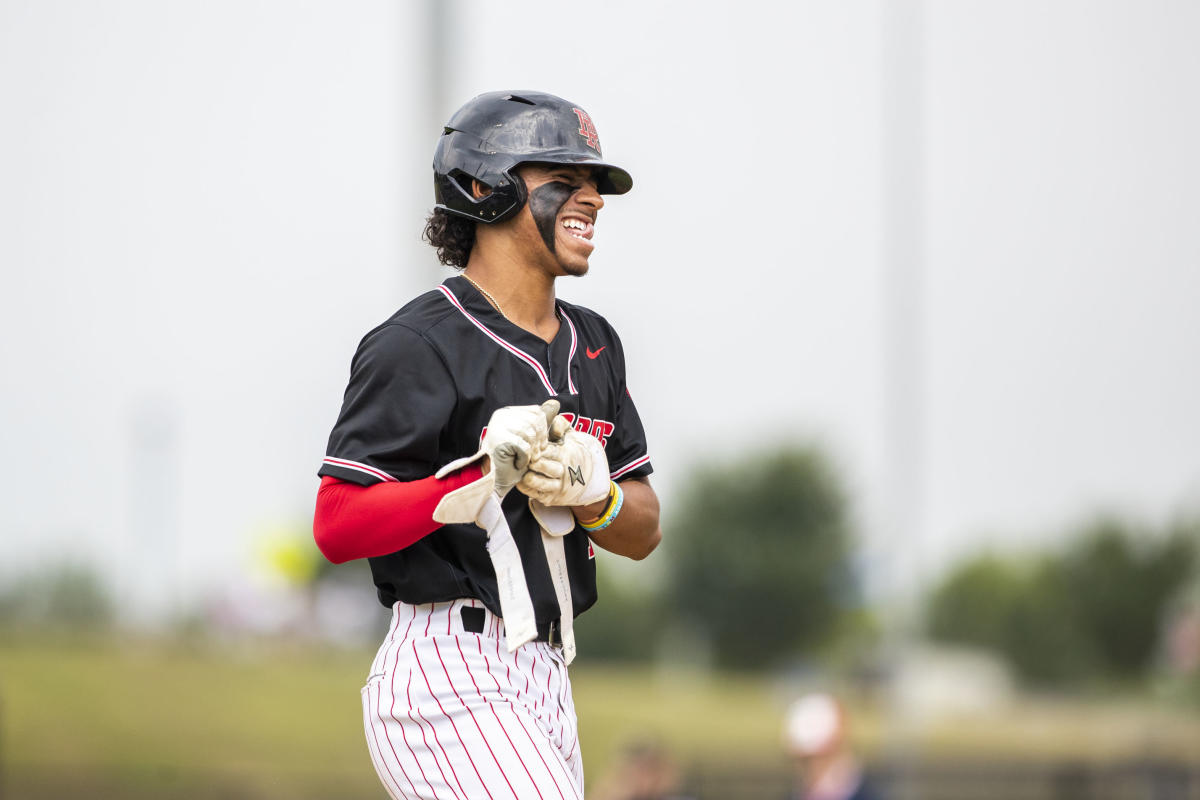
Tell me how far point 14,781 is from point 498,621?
47.1 feet

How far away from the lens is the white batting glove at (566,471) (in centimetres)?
335

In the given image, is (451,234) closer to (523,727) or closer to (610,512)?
(610,512)

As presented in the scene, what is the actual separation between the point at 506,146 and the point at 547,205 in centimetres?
17

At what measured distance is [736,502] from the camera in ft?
203

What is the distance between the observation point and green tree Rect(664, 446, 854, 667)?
60.6 meters

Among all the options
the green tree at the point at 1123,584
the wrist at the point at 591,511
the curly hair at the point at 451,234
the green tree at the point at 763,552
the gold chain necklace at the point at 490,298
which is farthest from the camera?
the green tree at the point at 763,552

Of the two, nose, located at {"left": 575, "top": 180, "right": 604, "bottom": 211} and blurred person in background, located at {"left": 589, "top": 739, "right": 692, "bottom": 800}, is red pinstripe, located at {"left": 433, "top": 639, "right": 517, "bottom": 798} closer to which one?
nose, located at {"left": 575, "top": 180, "right": 604, "bottom": 211}

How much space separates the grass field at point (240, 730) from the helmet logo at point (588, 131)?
13.0 m

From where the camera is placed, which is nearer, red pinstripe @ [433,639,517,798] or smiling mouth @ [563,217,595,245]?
red pinstripe @ [433,639,517,798]

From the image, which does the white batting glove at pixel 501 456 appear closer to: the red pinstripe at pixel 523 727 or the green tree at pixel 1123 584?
the red pinstripe at pixel 523 727

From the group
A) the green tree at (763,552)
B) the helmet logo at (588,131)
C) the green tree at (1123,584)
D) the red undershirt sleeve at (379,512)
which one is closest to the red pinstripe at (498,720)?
the red undershirt sleeve at (379,512)

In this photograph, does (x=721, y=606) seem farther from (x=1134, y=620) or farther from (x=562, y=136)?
(x=562, y=136)

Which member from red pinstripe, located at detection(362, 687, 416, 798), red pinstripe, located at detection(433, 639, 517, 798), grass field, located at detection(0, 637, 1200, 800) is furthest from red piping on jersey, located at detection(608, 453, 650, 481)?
grass field, located at detection(0, 637, 1200, 800)

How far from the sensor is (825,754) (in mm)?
8258
